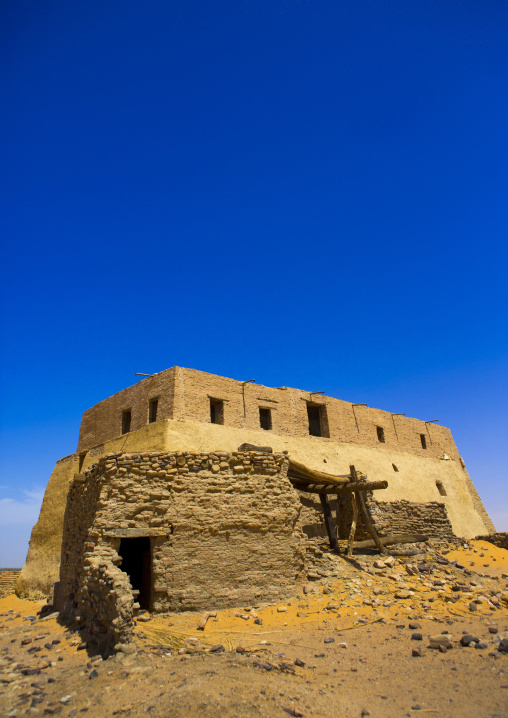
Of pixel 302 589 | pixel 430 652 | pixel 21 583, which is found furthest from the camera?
pixel 21 583

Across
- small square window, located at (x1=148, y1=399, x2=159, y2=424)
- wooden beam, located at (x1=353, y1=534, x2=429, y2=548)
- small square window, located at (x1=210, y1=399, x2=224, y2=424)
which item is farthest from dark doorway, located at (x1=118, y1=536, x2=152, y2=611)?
small square window, located at (x1=210, y1=399, x2=224, y2=424)

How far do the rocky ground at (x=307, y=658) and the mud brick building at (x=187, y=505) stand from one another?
2.25ft

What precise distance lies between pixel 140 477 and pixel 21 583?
1273 cm

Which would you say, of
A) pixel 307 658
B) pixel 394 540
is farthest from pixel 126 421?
pixel 307 658

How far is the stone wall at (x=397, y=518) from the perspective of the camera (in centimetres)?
1382

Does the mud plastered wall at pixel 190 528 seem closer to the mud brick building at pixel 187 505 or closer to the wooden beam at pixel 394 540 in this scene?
the mud brick building at pixel 187 505

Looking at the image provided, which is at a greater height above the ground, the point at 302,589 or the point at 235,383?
the point at 235,383

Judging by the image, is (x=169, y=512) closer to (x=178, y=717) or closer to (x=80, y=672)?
(x=80, y=672)

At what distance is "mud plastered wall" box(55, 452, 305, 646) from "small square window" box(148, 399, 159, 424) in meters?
8.34

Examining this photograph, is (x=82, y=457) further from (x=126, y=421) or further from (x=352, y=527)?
(x=352, y=527)

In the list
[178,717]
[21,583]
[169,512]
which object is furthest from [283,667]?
[21,583]

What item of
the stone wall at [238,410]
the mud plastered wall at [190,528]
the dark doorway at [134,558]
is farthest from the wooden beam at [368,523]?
the stone wall at [238,410]

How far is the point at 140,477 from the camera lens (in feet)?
28.9

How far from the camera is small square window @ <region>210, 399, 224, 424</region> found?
1869cm
